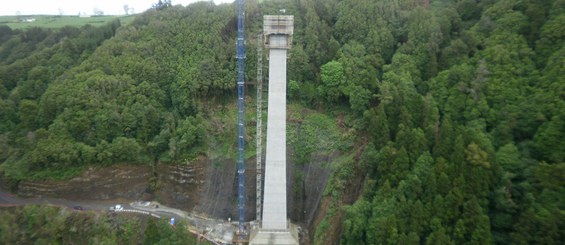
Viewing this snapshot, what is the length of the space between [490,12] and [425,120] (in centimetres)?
1565

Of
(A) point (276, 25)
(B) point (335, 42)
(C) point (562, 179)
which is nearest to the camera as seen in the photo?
(C) point (562, 179)

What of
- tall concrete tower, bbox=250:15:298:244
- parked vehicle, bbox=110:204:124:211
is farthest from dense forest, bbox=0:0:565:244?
parked vehicle, bbox=110:204:124:211

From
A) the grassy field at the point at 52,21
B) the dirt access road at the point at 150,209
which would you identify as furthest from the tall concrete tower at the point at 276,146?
the grassy field at the point at 52,21

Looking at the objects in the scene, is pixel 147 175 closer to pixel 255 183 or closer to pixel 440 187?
pixel 255 183

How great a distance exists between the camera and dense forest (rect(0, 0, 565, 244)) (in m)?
28.3

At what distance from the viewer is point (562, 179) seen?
83.4 ft

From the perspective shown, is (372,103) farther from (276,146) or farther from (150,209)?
(150,209)

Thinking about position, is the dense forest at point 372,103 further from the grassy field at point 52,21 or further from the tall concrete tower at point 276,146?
the grassy field at point 52,21

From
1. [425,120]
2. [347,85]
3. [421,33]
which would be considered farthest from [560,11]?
[347,85]

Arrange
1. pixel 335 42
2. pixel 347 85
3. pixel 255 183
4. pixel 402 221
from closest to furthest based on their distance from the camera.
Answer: pixel 402 221 → pixel 255 183 → pixel 347 85 → pixel 335 42

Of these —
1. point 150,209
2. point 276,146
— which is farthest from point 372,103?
point 150,209

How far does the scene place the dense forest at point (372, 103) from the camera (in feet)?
92.7

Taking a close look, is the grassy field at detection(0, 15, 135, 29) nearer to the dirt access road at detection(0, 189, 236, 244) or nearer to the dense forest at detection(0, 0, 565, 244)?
the dense forest at detection(0, 0, 565, 244)

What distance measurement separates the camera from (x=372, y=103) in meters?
39.7
